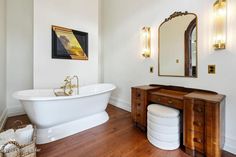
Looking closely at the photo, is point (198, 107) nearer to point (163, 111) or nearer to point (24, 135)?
point (163, 111)

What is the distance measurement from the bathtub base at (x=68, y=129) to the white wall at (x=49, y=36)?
1180mm

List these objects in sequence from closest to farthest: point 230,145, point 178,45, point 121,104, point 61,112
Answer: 1. point 230,145
2. point 61,112
3. point 178,45
4. point 121,104

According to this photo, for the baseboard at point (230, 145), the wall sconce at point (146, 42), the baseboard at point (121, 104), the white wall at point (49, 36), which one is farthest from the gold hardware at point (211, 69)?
the white wall at point (49, 36)

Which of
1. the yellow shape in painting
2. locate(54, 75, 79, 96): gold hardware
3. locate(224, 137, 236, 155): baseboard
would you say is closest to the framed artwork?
the yellow shape in painting

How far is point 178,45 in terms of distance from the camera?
239 centimetres

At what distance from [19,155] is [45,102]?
709mm

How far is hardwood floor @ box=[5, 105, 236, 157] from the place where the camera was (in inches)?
69.0

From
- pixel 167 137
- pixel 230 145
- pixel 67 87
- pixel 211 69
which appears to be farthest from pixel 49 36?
pixel 230 145

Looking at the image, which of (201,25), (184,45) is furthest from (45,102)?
(201,25)

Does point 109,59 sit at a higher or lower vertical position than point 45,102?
higher

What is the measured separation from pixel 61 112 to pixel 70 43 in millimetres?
1850

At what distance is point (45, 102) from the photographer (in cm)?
192

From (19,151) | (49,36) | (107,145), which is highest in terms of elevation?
(49,36)

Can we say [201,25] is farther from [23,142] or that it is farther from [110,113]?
[23,142]
